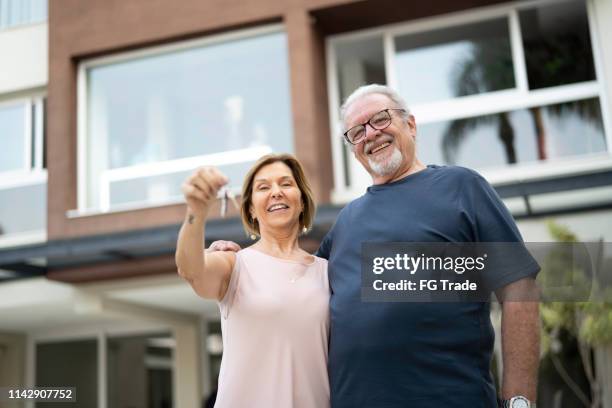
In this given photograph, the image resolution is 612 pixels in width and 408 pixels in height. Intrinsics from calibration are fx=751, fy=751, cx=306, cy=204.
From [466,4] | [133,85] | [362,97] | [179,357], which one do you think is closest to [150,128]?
[133,85]

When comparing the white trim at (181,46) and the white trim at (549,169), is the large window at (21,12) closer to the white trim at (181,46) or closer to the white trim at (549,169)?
the white trim at (181,46)

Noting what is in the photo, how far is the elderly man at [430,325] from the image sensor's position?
7.38 ft

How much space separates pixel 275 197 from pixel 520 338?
942 millimetres

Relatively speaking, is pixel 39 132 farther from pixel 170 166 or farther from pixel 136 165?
pixel 170 166

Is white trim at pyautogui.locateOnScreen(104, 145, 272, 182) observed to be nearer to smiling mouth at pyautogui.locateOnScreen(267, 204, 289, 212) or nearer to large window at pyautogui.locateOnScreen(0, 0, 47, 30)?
large window at pyautogui.locateOnScreen(0, 0, 47, 30)

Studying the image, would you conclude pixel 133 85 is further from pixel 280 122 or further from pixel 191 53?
pixel 280 122

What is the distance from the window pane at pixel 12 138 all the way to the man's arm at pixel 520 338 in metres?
9.27

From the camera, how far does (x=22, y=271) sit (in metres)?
8.82

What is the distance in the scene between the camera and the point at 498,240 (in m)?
2.30

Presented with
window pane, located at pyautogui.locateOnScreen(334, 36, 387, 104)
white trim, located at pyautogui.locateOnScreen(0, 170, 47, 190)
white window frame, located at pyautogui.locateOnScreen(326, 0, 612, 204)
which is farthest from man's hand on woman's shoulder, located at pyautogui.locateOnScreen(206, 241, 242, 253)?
white trim, located at pyautogui.locateOnScreen(0, 170, 47, 190)

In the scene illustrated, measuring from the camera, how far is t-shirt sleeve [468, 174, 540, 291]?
2.26 metres

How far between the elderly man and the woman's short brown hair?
0.88 feet

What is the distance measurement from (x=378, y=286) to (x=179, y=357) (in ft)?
29.3

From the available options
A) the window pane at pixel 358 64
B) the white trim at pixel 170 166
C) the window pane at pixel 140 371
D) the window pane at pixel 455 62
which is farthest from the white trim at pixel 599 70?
the window pane at pixel 140 371
